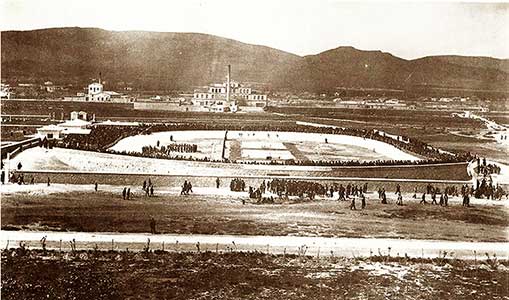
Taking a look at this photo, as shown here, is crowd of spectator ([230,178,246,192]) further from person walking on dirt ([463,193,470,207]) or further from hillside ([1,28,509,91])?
person walking on dirt ([463,193,470,207])

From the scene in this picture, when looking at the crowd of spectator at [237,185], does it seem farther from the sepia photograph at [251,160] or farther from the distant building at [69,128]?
the distant building at [69,128]

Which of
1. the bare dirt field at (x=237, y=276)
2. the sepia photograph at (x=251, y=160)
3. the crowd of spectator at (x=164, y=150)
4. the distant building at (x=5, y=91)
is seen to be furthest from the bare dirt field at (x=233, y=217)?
the distant building at (x=5, y=91)

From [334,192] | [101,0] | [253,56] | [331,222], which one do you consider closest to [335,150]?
[334,192]

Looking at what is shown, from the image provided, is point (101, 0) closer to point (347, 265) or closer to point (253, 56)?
point (253, 56)

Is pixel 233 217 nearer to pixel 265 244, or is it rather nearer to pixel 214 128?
pixel 265 244

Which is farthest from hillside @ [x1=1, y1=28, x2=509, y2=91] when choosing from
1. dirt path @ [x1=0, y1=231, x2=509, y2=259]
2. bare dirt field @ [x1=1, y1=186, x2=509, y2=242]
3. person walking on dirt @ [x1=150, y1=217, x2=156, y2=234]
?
dirt path @ [x1=0, y1=231, x2=509, y2=259]

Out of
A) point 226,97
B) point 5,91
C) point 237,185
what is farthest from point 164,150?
point 5,91
